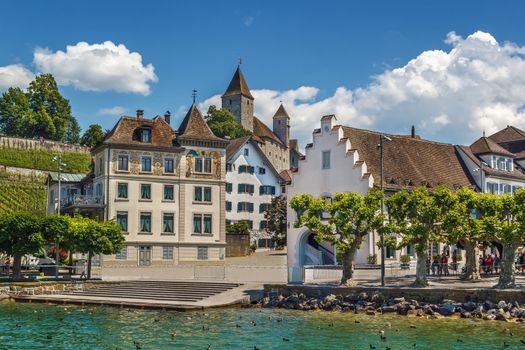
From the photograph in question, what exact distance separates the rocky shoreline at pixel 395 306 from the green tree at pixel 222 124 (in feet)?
272

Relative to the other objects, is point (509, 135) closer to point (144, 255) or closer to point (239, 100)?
point (144, 255)

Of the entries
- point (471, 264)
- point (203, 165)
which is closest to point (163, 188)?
point (203, 165)

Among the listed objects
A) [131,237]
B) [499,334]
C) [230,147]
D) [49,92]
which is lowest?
[499,334]

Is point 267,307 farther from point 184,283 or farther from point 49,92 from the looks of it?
point 49,92

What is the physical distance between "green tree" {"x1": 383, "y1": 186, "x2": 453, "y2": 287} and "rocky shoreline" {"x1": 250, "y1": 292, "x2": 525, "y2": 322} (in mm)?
2601

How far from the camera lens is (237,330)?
101 ft

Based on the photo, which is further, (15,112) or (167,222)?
(15,112)

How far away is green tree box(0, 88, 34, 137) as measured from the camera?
4510 inches

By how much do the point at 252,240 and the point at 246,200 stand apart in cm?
514

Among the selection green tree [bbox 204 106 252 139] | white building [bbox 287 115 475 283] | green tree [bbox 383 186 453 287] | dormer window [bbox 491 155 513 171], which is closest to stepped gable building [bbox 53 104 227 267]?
white building [bbox 287 115 475 283]

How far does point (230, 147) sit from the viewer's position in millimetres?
88188

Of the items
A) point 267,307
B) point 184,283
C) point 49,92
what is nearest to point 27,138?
point 49,92

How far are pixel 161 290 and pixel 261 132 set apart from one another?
94848 mm

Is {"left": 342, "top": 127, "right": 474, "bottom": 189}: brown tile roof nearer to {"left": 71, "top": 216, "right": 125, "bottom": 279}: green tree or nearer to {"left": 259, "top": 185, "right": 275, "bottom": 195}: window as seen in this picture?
{"left": 71, "top": 216, "right": 125, "bottom": 279}: green tree
